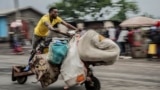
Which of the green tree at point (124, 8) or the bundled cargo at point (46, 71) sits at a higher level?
the bundled cargo at point (46, 71)

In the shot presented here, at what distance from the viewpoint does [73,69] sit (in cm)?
809

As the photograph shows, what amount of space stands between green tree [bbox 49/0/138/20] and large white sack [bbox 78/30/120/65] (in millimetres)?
40761

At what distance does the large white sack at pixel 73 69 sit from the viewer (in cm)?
806

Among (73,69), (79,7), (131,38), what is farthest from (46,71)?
(79,7)

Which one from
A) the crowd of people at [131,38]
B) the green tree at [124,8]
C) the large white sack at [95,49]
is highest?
the large white sack at [95,49]

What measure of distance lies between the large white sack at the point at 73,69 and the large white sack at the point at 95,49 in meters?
0.12

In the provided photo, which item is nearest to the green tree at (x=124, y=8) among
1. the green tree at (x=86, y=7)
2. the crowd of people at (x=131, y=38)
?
the green tree at (x=86, y=7)

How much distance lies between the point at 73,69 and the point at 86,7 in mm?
43308

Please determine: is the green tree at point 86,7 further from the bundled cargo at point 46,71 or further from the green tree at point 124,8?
the bundled cargo at point 46,71

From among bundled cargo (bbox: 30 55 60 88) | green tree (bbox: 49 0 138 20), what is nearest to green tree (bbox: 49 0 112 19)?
green tree (bbox: 49 0 138 20)

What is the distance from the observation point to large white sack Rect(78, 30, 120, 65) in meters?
8.11

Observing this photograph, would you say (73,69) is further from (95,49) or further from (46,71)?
(46,71)

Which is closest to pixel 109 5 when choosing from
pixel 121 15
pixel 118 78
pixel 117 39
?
pixel 121 15

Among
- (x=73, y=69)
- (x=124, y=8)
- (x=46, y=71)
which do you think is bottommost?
(x=124, y=8)
